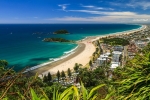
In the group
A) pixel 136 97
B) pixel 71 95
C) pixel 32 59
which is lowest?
pixel 32 59

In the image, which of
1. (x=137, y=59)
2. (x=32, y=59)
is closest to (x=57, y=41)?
(x=32, y=59)

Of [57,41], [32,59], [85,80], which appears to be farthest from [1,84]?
[57,41]

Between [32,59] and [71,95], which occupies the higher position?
[71,95]

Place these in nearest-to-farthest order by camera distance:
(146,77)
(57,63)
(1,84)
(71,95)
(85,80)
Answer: (1,84), (71,95), (146,77), (85,80), (57,63)

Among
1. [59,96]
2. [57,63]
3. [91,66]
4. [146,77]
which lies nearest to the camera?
[59,96]

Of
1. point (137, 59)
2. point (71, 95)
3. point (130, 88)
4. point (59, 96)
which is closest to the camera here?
point (59, 96)

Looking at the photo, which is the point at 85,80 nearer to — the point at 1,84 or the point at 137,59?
the point at 137,59

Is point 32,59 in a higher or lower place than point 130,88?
lower

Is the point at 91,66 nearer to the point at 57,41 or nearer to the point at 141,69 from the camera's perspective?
the point at 141,69

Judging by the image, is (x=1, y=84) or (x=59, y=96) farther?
(x=59, y=96)
